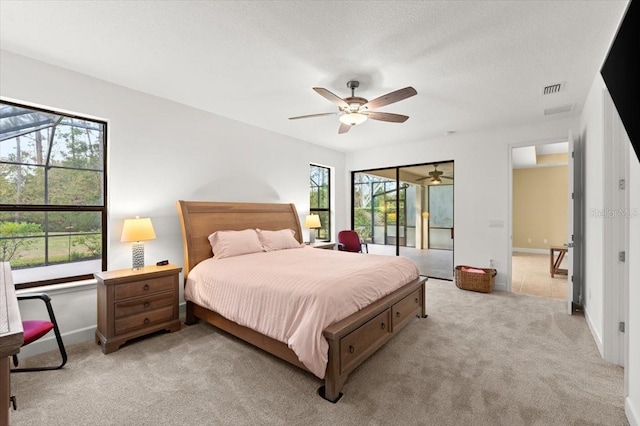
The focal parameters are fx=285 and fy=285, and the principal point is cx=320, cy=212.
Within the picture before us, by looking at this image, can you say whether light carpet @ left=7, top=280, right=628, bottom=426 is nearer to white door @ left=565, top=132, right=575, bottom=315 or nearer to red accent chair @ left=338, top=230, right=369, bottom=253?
white door @ left=565, top=132, right=575, bottom=315

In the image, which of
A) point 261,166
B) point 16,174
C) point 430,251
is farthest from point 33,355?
point 430,251

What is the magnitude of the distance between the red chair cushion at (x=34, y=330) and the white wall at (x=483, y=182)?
555 cm

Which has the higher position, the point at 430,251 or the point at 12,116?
the point at 12,116

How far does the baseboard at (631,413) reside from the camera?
170cm

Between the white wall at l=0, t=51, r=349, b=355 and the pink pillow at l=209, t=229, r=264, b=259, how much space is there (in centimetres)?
52

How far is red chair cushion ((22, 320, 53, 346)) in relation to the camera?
205 cm

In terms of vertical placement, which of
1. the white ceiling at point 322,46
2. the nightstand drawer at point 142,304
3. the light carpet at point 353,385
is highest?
the white ceiling at point 322,46

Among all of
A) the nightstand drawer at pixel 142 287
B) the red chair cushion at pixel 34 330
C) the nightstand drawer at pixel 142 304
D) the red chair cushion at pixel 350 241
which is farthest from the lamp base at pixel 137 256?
the red chair cushion at pixel 350 241

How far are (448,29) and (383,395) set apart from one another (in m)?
2.81

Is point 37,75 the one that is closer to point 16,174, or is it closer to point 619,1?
point 16,174

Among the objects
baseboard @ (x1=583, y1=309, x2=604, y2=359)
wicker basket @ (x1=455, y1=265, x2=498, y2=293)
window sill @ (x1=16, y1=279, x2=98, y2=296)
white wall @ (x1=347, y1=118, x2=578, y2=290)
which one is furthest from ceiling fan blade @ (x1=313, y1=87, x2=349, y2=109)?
wicker basket @ (x1=455, y1=265, x2=498, y2=293)

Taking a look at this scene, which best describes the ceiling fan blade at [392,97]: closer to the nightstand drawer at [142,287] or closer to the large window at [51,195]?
the nightstand drawer at [142,287]

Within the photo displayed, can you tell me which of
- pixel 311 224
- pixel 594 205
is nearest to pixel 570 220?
pixel 594 205

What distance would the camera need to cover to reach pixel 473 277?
15.2 feet
